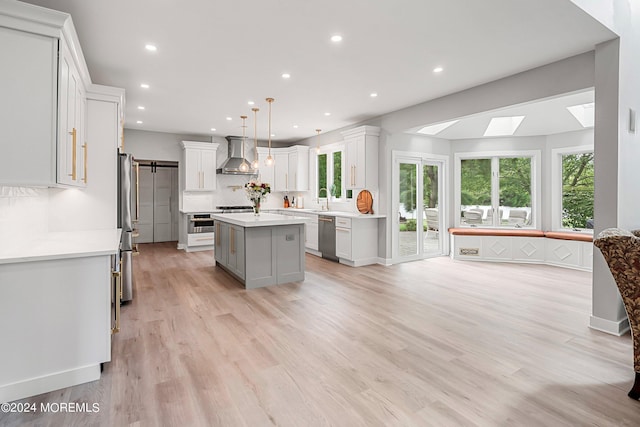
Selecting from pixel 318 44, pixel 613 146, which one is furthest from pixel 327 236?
pixel 613 146

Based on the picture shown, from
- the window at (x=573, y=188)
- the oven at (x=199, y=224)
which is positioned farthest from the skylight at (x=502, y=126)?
the oven at (x=199, y=224)

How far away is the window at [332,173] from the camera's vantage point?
7.41 metres

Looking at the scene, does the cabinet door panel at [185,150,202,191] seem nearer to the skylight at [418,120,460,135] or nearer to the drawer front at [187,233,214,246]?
the drawer front at [187,233,214,246]

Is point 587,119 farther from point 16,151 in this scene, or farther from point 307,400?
point 16,151

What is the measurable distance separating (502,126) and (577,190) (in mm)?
1785

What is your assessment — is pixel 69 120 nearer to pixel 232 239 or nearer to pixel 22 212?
pixel 22 212

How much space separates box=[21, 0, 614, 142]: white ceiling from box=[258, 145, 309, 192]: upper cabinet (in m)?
3.24

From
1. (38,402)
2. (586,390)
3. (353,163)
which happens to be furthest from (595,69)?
(38,402)

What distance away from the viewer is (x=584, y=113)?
559 cm

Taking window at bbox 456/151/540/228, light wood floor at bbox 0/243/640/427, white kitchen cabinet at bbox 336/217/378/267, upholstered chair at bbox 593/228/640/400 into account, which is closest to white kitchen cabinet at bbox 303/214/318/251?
white kitchen cabinet at bbox 336/217/378/267

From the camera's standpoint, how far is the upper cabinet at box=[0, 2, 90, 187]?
6.79 feet

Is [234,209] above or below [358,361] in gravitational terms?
above

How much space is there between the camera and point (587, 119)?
18.5 ft

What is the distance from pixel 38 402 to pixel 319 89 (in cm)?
424
